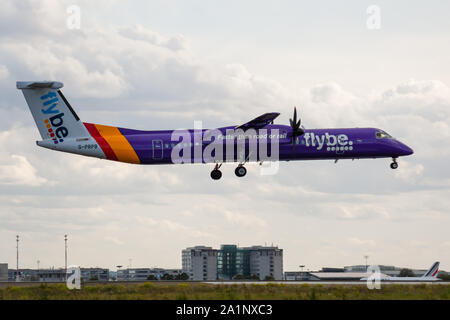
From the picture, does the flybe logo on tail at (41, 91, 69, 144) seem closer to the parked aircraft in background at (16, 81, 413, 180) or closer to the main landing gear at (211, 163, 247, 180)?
the parked aircraft in background at (16, 81, 413, 180)

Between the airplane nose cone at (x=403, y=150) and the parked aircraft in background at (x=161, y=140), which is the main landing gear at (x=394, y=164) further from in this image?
the parked aircraft in background at (x=161, y=140)

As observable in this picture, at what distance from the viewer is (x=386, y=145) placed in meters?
60.0

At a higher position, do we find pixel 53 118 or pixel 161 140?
pixel 53 118

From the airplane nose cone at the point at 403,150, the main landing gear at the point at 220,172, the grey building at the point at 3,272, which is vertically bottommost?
the grey building at the point at 3,272

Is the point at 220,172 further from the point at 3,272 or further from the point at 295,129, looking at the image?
the point at 3,272

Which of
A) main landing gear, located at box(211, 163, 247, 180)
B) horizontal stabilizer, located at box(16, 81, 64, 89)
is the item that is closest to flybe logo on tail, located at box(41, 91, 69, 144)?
horizontal stabilizer, located at box(16, 81, 64, 89)

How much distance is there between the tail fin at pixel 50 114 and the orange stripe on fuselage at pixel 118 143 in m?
1.46

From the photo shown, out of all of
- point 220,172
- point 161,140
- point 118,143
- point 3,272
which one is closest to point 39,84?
point 118,143

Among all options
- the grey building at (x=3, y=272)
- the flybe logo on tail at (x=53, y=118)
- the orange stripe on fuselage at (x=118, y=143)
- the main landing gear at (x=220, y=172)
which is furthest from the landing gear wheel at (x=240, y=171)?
the grey building at (x=3, y=272)

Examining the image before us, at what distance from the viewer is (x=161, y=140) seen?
57469mm

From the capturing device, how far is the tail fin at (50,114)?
57281 mm

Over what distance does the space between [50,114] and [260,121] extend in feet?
56.8
